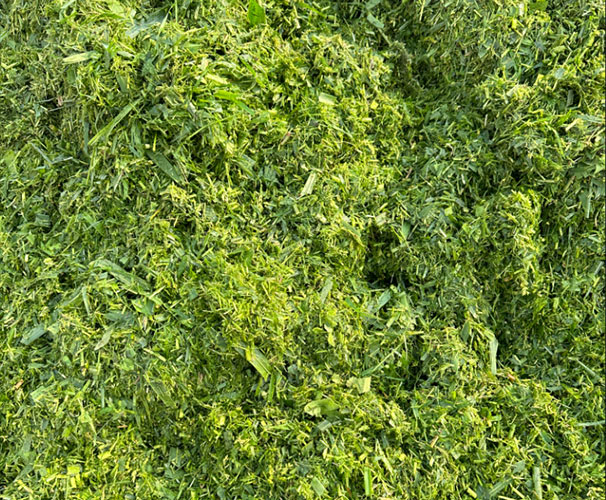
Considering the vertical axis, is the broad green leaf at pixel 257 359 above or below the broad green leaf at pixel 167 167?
below

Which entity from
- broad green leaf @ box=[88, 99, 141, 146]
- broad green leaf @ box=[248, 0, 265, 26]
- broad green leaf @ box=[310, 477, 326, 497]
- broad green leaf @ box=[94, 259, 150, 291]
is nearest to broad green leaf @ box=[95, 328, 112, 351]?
broad green leaf @ box=[94, 259, 150, 291]

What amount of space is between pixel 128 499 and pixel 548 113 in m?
1.41

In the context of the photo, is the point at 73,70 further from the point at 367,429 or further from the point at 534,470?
the point at 534,470

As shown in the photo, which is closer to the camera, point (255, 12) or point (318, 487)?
point (318, 487)

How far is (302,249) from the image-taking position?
1.43 m

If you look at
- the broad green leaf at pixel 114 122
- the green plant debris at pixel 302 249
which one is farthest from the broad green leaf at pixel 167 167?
the broad green leaf at pixel 114 122

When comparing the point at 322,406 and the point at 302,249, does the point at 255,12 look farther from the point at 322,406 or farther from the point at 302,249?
the point at 322,406

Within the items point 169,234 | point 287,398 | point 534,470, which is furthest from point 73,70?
point 534,470

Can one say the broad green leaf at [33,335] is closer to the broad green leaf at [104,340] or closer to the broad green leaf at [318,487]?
the broad green leaf at [104,340]

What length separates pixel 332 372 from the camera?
1.41 m

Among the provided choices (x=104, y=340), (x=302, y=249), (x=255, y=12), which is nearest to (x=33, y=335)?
(x=104, y=340)

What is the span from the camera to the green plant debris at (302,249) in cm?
134

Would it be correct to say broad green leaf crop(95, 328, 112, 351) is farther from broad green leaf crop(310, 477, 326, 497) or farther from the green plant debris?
broad green leaf crop(310, 477, 326, 497)

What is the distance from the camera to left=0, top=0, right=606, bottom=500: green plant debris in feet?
4.41
